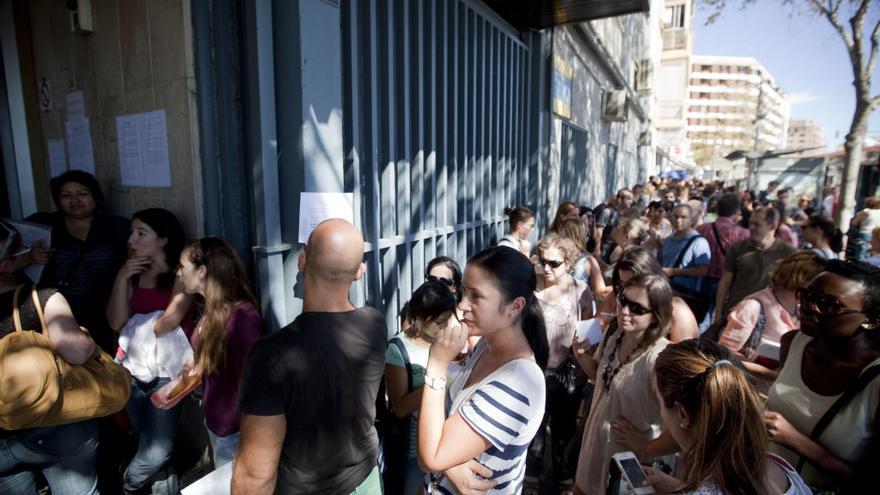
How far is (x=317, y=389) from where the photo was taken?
1.48 metres

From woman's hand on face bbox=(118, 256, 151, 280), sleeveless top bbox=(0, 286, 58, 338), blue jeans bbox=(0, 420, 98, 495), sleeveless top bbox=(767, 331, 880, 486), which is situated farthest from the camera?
woman's hand on face bbox=(118, 256, 151, 280)

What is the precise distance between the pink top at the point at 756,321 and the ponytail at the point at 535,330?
1564 mm

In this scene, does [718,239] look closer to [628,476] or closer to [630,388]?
[630,388]

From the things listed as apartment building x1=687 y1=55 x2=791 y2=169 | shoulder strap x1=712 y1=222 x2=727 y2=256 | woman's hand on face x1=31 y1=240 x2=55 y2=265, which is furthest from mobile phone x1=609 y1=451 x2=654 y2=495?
apartment building x1=687 y1=55 x2=791 y2=169

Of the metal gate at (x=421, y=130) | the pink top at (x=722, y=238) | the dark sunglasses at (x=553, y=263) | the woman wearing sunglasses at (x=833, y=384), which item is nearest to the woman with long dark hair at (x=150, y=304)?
the metal gate at (x=421, y=130)

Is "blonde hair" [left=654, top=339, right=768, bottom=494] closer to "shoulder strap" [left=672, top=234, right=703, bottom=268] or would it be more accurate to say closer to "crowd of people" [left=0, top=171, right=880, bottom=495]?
"crowd of people" [left=0, top=171, right=880, bottom=495]

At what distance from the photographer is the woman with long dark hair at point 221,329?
2.11m

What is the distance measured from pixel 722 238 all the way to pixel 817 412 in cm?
344

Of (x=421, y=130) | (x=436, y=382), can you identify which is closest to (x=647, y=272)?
(x=436, y=382)

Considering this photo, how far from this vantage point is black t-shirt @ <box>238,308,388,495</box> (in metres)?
1.40

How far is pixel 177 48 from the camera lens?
238 cm

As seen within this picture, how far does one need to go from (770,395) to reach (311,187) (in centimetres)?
245

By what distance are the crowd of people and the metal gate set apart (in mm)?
567

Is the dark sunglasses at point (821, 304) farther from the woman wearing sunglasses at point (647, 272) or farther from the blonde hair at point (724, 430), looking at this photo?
the blonde hair at point (724, 430)
